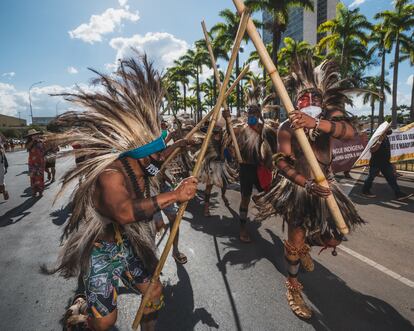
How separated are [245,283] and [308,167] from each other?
1.62 m

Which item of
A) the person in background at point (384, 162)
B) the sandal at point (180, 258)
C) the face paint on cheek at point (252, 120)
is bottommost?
the sandal at point (180, 258)

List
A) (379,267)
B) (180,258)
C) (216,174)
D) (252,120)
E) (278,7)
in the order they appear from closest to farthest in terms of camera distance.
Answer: (379,267) → (180,258) → (252,120) → (216,174) → (278,7)

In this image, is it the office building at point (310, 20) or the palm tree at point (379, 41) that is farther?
the office building at point (310, 20)

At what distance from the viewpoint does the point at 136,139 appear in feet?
7.18

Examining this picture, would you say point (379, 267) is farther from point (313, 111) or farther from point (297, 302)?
point (313, 111)

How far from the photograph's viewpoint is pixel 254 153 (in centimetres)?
456

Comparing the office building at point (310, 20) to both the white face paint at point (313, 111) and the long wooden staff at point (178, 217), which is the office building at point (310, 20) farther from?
the long wooden staff at point (178, 217)

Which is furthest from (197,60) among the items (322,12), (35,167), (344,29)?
(322,12)

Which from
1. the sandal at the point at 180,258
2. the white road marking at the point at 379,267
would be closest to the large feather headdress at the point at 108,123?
the sandal at the point at 180,258

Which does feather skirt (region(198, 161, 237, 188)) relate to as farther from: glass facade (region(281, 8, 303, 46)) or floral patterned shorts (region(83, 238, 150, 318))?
glass facade (region(281, 8, 303, 46))

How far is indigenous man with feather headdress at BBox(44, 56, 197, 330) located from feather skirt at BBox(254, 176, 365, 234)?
→ 4.26 feet

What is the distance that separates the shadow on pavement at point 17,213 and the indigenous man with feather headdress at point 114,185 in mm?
4981

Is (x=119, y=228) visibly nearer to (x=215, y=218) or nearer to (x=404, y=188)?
(x=215, y=218)

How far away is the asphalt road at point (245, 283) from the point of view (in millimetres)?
2729
